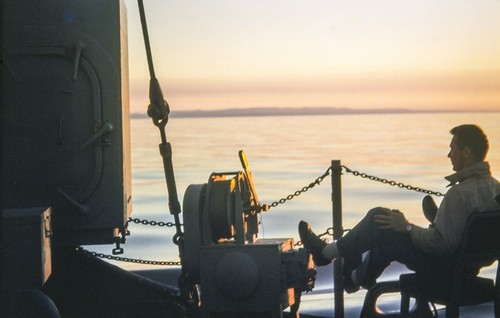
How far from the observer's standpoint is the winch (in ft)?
19.0

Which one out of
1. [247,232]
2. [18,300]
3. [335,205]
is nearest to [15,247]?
[18,300]

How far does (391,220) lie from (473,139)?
720mm

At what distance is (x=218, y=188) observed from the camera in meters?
6.04

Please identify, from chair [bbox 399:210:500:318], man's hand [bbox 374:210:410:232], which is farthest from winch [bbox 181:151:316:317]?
chair [bbox 399:210:500:318]

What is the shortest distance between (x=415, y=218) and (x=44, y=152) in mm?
9524

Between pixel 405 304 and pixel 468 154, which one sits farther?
pixel 405 304

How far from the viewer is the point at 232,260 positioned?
579 centimetres

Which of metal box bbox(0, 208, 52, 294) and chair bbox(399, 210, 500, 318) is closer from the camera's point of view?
chair bbox(399, 210, 500, 318)

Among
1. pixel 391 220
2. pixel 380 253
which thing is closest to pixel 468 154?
pixel 391 220

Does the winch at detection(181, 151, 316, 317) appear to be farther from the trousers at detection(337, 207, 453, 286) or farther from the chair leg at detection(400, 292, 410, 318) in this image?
the chair leg at detection(400, 292, 410, 318)

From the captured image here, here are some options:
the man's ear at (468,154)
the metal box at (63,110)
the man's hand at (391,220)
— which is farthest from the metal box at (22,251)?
the man's ear at (468,154)

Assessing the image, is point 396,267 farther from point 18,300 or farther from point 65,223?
point 18,300

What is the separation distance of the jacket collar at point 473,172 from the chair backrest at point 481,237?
492mm

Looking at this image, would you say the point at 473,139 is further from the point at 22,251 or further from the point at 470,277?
the point at 22,251
